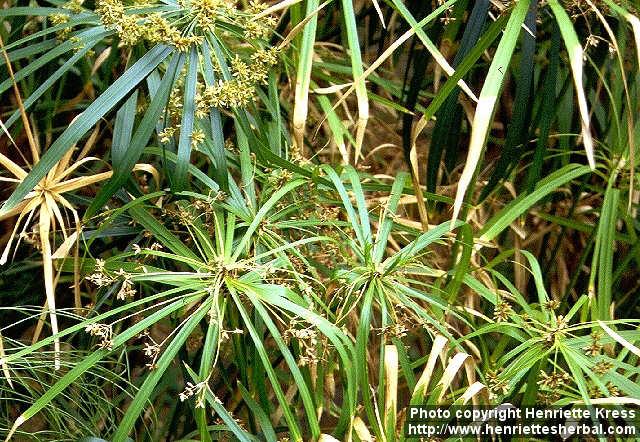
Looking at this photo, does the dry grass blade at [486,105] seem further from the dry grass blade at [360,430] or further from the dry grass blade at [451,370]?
the dry grass blade at [360,430]

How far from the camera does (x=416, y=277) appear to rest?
4.65 feet

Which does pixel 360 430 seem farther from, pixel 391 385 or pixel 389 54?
pixel 389 54

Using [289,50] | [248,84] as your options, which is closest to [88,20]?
[248,84]

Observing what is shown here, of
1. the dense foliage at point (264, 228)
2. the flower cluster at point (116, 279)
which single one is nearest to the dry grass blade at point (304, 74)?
the dense foliage at point (264, 228)

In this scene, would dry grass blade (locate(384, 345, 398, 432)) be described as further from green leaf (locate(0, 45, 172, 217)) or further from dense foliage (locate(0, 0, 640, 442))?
green leaf (locate(0, 45, 172, 217))

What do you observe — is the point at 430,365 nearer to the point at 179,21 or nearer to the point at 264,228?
the point at 264,228

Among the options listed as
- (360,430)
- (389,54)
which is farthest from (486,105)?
(360,430)

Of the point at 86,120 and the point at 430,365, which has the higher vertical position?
the point at 86,120

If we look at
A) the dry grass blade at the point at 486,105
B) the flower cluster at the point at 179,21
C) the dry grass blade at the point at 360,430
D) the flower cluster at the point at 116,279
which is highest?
the flower cluster at the point at 179,21

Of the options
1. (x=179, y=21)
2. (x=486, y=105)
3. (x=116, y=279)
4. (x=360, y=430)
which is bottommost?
(x=360, y=430)

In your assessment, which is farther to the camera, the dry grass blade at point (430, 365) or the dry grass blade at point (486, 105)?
the dry grass blade at point (430, 365)

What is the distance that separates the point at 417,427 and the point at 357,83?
1.43 ft

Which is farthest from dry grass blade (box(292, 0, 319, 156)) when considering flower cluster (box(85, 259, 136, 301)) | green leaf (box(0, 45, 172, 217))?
flower cluster (box(85, 259, 136, 301))

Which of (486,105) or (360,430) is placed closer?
(486,105)
